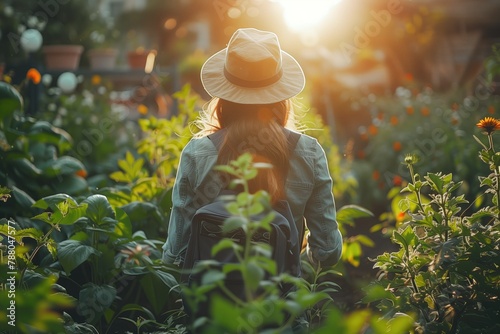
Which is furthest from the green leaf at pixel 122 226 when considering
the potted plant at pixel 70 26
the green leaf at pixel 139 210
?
the potted plant at pixel 70 26

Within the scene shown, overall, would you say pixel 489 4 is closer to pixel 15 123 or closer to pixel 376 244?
pixel 376 244

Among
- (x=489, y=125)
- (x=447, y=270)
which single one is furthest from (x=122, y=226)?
(x=489, y=125)

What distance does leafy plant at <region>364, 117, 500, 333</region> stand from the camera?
2.19m

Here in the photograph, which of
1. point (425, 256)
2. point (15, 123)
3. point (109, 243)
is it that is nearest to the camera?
point (425, 256)

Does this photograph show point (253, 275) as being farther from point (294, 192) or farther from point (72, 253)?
point (72, 253)

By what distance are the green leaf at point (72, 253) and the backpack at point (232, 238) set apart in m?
0.60

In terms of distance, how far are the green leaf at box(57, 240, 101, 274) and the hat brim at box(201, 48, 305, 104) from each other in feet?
2.44

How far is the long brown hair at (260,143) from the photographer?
7.50ft

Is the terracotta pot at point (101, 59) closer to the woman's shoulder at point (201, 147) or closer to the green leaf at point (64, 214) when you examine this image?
the green leaf at point (64, 214)

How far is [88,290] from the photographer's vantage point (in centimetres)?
267

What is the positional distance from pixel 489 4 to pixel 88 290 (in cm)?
877

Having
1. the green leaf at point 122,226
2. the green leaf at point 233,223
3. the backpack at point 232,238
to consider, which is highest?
the green leaf at point 233,223

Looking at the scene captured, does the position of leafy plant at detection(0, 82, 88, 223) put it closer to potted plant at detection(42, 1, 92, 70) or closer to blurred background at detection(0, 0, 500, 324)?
blurred background at detection(0, 0, 500, 324)

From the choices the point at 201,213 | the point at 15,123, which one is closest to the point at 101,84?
the point at 15,123
